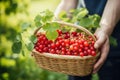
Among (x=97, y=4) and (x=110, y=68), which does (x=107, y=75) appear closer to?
(x=110, y=68)

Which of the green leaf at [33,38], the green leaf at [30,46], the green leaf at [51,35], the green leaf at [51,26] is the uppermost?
the green leaf at [51,26]

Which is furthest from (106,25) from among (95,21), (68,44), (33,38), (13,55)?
(13,55)

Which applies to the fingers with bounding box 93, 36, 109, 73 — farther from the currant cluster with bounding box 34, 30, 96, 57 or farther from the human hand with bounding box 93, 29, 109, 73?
the currant cluster with bounding box 34, 30, 96, 57

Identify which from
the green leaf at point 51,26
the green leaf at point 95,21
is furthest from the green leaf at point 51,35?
the green leaf at point 95,21

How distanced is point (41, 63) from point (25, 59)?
75.0 inches

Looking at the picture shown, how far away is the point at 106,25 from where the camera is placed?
267 centimetres

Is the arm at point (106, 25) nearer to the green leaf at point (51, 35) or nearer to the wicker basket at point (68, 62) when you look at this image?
the wicker basket at point (68, 62)

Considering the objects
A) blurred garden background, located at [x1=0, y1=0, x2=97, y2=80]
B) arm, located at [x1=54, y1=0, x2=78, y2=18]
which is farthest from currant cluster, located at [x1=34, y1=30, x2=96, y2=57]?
blurred garden background, located at [x1=0, y1=0, x2=97, y2=80]

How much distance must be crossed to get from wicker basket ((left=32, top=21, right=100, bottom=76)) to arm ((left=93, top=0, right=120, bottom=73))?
0.22 feet

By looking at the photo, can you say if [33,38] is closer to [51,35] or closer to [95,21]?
[51,35]

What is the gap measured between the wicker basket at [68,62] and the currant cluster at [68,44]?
0.03m

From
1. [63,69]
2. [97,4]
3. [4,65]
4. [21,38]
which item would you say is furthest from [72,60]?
[4,65]

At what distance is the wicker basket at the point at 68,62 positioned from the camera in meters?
2.46

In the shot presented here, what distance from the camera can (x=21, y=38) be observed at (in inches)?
101
